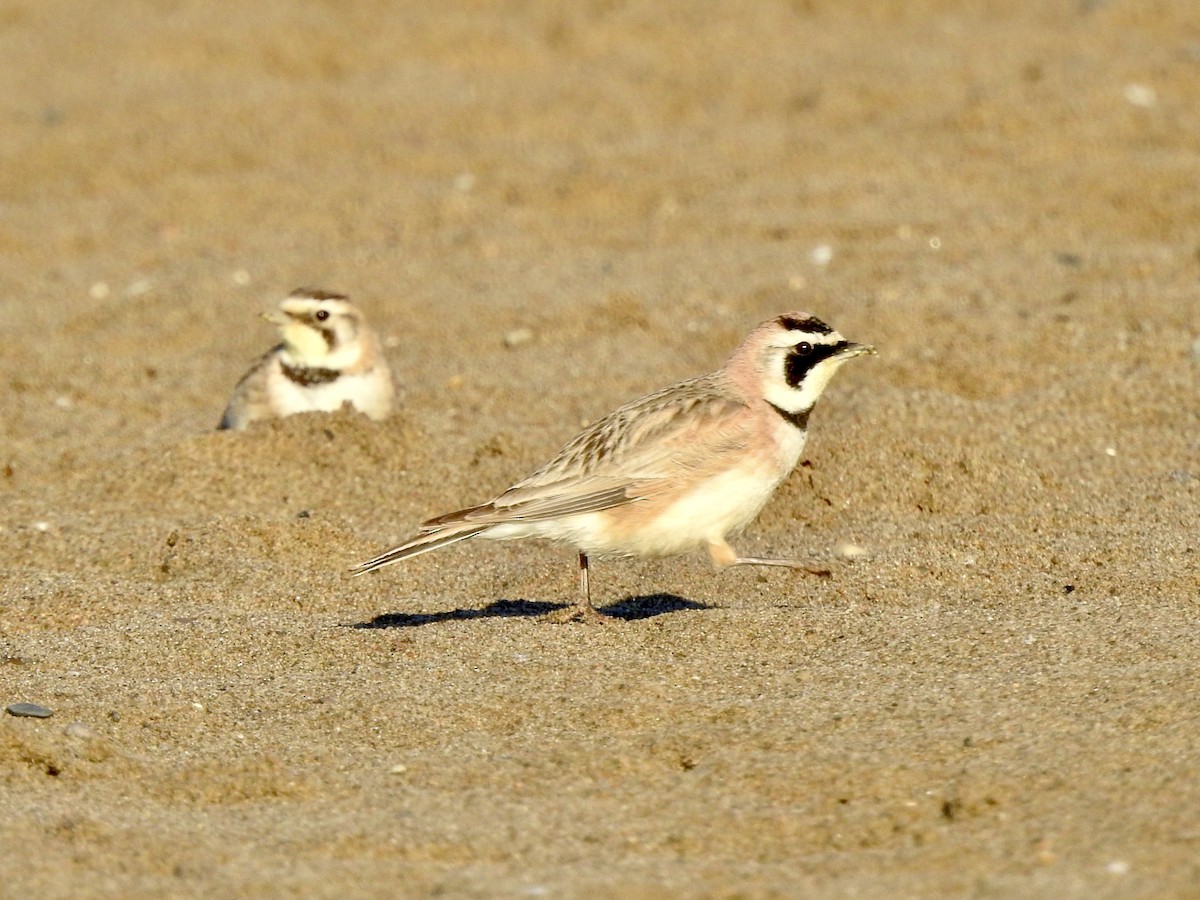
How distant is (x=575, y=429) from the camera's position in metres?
8.38

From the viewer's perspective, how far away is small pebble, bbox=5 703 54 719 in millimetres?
5410

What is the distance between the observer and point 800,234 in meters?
11.1

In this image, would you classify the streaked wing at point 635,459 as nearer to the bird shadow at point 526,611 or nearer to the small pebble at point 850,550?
the bird shadow at point 526,611

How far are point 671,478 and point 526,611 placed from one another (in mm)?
813

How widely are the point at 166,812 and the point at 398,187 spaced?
816 cm

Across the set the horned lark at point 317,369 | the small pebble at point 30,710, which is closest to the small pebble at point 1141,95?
the horned lark at point 317,369

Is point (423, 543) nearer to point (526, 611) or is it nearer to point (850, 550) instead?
point (526, 611)

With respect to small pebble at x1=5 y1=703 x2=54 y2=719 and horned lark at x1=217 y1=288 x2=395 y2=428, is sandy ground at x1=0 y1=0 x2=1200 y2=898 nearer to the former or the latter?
small pebble at x1=5 y1=703 x2=54 y2=719

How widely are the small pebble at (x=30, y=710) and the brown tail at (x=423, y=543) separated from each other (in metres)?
1.09

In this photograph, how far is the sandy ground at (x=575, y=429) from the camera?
464cm

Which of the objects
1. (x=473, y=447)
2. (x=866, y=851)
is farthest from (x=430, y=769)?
(x=473, y=447)

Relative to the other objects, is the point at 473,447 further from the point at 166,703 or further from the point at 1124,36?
the point at 1124,36

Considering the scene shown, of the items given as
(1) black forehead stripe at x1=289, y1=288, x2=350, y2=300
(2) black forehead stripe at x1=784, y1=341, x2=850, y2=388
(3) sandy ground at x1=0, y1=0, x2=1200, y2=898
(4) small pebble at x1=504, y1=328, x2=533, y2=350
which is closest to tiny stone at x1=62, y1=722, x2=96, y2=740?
(3) sandy ground at x1=0, y1=0, x2=1200, y2=898

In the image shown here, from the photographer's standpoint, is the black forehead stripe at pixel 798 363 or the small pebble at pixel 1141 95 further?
the small pebble at pixel 1141 95
